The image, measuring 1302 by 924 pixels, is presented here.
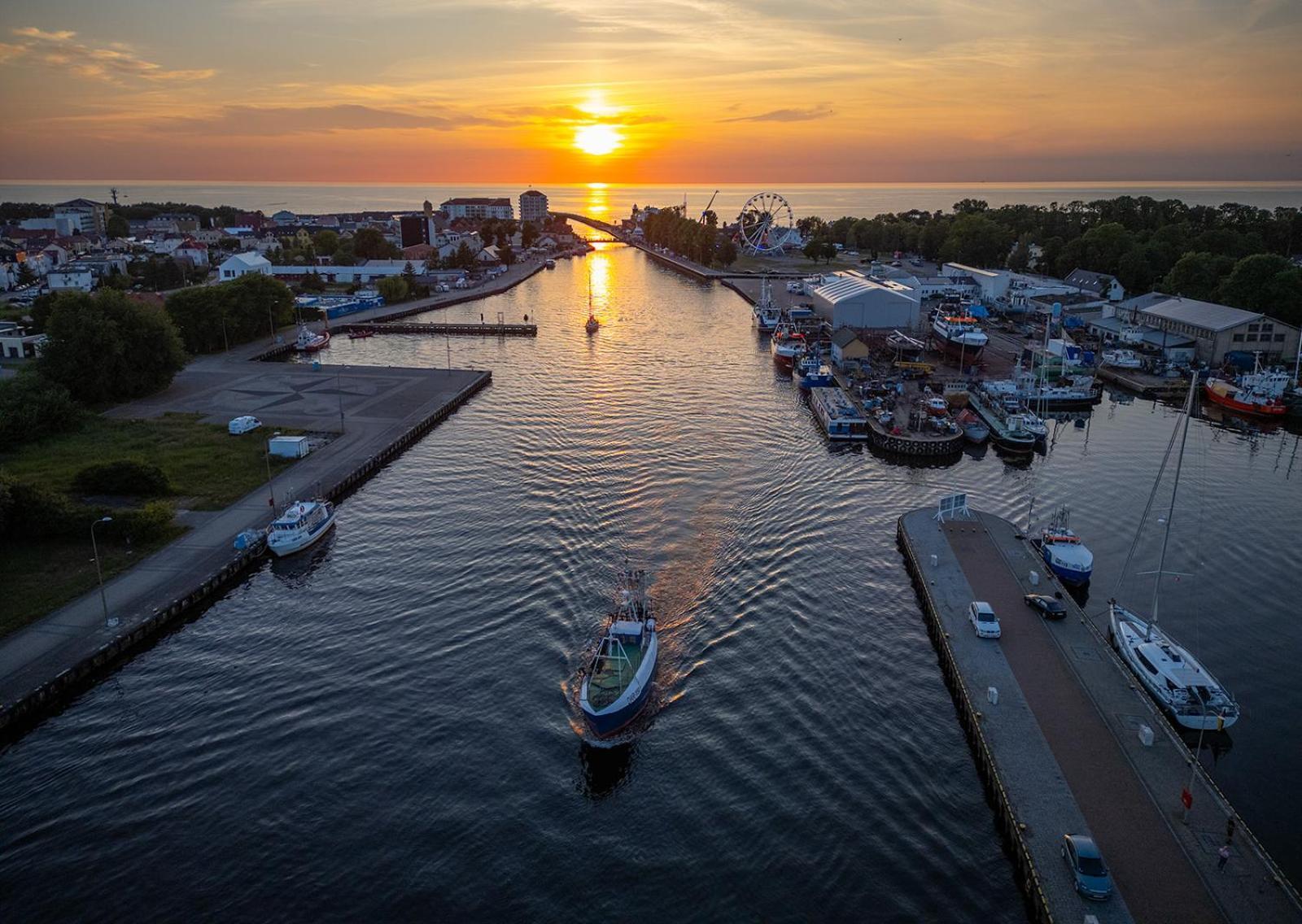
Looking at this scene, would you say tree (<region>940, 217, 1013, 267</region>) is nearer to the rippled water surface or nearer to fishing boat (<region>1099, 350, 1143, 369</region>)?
fishing boat (<region>1099, 350, 1143, 369</region>)

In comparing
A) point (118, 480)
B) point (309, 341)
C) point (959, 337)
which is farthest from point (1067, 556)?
point (309, 341)

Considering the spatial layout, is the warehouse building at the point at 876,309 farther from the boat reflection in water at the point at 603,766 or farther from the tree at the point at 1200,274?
the boat reflection in water at the point at 603,766

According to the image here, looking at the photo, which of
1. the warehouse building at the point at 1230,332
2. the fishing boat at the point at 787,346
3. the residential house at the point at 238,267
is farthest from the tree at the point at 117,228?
the warehouse building at the point at 1230,332

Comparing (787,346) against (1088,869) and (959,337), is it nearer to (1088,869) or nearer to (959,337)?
(959,337)

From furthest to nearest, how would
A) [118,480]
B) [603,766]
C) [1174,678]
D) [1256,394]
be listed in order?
[1256,394] < [118,480] < [1174,678] < [603,766]

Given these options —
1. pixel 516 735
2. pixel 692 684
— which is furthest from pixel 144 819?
pixel 692 684

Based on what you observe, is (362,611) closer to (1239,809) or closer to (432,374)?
(1239,809)
